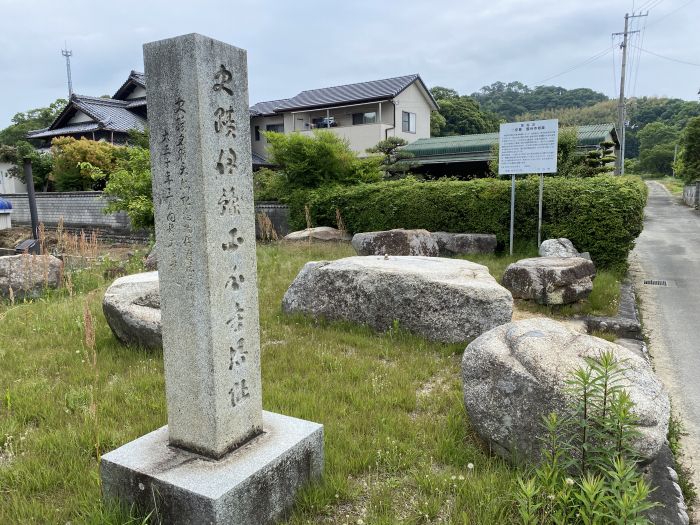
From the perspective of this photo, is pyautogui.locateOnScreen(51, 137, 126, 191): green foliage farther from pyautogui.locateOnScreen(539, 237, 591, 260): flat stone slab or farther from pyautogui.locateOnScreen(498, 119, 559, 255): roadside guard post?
pyautogui.locateOnScreen(539, 237, 591, 260): flat stone slab

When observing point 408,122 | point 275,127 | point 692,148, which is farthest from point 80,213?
point 692,148

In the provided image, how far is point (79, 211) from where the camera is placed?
23016 millimetres

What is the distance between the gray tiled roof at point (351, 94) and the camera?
87.0 feet

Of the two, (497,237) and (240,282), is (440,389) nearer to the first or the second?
(240,282)

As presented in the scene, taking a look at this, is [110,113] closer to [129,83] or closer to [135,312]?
[129,83]

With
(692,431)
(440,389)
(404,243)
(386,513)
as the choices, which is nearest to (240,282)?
(386,513)

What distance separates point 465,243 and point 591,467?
385 inches

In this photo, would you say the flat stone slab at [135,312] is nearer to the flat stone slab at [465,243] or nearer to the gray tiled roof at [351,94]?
the flat stone slab at [465,243]

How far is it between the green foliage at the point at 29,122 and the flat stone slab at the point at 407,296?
36855 millimetres

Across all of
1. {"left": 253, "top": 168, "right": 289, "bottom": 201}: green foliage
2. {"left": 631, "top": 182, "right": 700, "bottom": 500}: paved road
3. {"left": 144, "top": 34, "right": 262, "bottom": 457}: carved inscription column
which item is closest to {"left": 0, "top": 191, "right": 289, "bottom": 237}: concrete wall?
{"left": 253, "top": 168, "right": 289, "bottom": 201}: green foliage

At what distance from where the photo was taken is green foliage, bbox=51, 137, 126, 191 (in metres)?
23.8

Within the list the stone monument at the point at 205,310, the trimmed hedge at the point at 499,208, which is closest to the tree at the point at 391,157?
the trimmed hedge at the point at 499,208

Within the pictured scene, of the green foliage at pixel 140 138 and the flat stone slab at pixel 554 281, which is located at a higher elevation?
the green foliage at pixel 140 138

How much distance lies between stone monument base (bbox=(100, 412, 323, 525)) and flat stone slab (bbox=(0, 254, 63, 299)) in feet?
22.5
